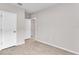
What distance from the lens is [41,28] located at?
14.5 feet

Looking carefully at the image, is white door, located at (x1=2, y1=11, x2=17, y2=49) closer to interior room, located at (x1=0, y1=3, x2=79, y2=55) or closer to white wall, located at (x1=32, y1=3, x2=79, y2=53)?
interior room, located at (x1=0, y1=3, x2=79, y2=55)

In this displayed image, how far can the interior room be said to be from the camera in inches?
110


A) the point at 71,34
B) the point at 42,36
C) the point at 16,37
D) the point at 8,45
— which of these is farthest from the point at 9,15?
the point at 71,34

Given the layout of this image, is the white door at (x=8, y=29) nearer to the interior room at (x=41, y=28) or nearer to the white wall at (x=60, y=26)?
the interior room at (x=41, y=28)

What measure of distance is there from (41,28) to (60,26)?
4.58 ft

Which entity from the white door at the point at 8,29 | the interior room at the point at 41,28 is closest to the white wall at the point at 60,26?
the interior room at the point at 41,28

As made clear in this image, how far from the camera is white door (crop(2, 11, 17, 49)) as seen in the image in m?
3.17

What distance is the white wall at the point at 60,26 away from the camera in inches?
107

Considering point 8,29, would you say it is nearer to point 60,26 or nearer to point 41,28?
point 41,28

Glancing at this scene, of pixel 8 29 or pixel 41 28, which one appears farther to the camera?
pixel 41 28

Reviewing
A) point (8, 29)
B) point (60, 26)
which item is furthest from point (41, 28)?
point (8, 29)

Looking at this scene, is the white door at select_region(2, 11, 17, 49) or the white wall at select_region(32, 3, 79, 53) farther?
the white door at select_region(2, 11, 17, 49)

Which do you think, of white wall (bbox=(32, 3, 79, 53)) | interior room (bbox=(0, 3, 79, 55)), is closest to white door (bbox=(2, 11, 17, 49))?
interior room (bbox=(0, 3, 79, 55))

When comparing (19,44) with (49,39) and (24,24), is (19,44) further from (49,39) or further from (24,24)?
(49,39)
